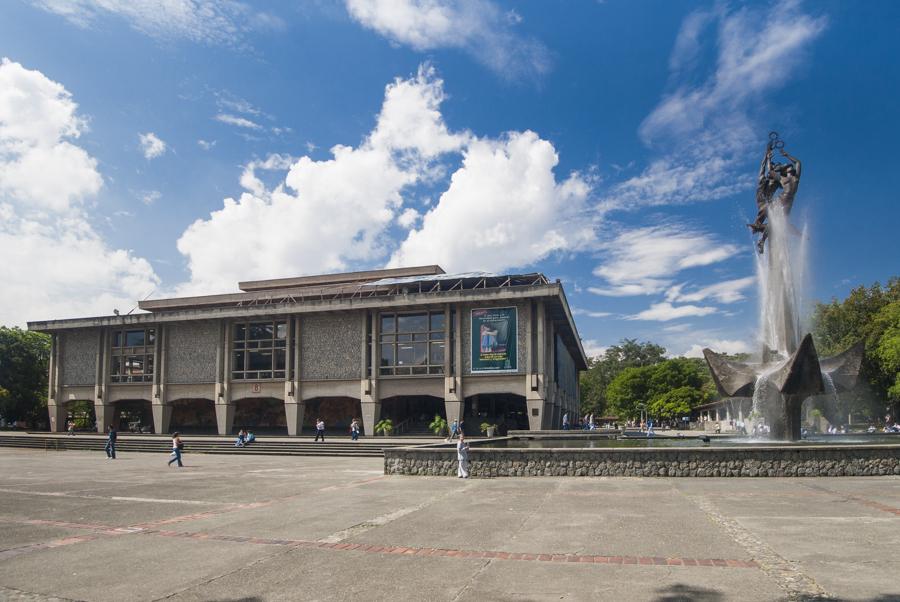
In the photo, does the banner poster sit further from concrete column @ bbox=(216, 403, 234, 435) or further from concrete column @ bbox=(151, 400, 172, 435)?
concrete column @ bbox=(151, 400, 172, 435)

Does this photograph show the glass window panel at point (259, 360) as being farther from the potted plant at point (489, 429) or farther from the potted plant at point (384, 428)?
the potted plant at point (489, 429)

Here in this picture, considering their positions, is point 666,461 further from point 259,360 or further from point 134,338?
point 134,338

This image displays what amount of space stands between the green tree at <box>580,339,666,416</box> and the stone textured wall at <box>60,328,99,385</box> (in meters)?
77.4

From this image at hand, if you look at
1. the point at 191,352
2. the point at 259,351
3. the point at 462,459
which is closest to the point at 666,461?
the point at 462,459

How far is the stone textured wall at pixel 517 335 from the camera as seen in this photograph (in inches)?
1518

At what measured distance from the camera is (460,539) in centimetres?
914

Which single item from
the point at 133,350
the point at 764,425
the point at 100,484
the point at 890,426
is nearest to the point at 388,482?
the point at 100,484

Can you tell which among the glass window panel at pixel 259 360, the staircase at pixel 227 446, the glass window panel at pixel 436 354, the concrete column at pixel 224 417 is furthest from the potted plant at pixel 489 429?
the concrete column at pixel 224 417

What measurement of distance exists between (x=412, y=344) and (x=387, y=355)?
Answer: 196 centimetres

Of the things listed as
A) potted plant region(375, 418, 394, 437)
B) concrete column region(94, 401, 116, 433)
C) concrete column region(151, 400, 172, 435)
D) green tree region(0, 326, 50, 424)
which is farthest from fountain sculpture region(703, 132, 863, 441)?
green tree region(0, 326, 50, 424)

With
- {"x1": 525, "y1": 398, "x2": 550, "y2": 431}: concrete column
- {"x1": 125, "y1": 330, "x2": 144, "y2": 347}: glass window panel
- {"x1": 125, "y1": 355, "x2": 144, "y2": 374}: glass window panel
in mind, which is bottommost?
{"x1": 525, "y1": 398, "x2": 550, "y2": 431}: concrete column

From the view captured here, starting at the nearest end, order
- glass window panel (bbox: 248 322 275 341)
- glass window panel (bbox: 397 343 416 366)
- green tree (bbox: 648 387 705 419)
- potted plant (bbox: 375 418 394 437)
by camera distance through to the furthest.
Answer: potted plant (bbox: 375 418 394 437) → glass window panel (bbox: 397 343 416 366) → glass window panel (bbox: 248 322 275 341) → green tree (bbox: 648 387 705 419)

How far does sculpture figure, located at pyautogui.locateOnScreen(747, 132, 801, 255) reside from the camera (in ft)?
80.7

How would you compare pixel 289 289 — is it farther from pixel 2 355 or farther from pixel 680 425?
pixel 680 425
